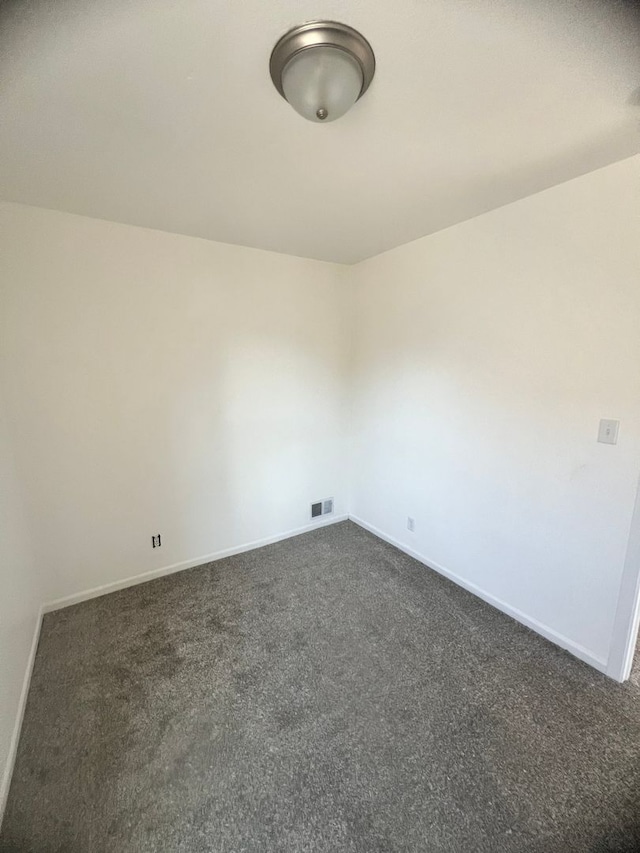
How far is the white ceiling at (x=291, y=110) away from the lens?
874 mm

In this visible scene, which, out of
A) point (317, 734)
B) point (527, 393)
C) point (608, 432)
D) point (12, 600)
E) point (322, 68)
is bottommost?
point (317, 734)

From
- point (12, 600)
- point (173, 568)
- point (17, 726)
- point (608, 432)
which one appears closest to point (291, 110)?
point (608, 432)

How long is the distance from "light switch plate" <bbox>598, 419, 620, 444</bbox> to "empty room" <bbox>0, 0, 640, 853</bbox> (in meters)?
0.01

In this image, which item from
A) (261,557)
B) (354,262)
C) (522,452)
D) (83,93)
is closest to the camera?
(83,93)

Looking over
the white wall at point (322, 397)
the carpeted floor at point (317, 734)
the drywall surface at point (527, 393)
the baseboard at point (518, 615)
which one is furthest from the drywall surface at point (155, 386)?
the baseboard at point (518, 615)

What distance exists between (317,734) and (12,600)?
152 centimetres

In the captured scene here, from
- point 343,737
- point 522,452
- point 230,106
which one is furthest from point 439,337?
point 343,737

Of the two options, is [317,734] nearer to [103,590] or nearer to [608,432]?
[103,590]

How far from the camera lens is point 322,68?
3.19 feet

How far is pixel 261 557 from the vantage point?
9.21ft

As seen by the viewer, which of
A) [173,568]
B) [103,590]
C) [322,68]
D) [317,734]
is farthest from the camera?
[173,568]

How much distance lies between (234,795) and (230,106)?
2.40 m

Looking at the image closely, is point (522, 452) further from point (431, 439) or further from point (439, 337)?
point (439, 337)

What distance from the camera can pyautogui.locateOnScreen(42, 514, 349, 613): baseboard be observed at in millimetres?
2255
